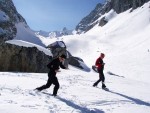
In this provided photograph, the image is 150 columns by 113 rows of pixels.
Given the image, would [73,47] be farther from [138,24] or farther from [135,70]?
[135,70]

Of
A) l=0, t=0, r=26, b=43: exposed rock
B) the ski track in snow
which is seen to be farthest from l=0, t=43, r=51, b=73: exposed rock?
the ski track in snow

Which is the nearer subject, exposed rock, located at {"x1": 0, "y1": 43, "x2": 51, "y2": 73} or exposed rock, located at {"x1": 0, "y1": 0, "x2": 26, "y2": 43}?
exposed rock, located at {"x1": 0, "y1": 43, "x2": 51, "y2": 73}

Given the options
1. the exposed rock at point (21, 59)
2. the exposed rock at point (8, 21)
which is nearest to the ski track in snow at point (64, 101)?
the exposed rock at point (21, 59)

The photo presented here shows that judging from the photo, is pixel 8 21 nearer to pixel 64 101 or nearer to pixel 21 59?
pixel 21 59

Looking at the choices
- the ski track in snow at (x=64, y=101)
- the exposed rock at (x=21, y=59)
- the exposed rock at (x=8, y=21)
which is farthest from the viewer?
the exposed rock at (x=8, y=21)

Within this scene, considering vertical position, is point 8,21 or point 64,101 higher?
point 8,21

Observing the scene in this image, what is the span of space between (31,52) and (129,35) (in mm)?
54719

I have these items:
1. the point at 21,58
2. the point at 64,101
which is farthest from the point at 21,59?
the point at 64,101

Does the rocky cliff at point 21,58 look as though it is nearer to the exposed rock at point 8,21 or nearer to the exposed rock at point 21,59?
the exposed rock at point 21,59

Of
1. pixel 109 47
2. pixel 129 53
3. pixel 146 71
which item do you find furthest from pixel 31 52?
pixel 109 47

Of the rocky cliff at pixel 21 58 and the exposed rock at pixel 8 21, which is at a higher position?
the exposed rock at pixel 8 21

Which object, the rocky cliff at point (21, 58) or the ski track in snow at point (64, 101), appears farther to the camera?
the rocky cliff at point (21, 58)

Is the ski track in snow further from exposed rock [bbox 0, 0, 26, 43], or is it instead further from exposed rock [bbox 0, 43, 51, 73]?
exposed rock [bbox 0, 0, 26, 43]

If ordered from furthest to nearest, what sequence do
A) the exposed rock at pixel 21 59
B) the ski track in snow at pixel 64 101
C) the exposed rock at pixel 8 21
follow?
1. the exposed rock at pixel 8 21
2. the exposed rock at pixel 21 59
3. the ski track in snow at pixel 64 101
